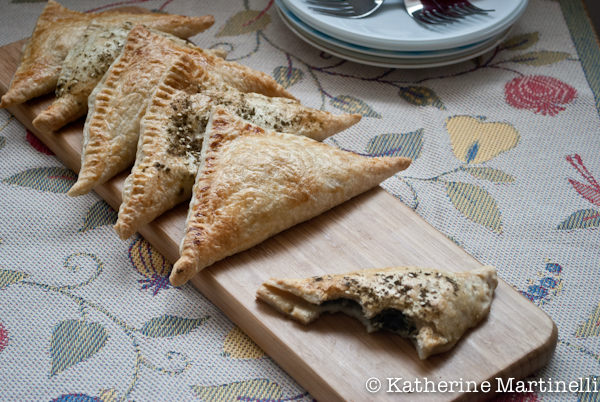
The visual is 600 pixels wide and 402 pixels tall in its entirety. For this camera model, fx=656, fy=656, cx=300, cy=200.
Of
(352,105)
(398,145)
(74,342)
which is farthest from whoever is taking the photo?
(352,105)

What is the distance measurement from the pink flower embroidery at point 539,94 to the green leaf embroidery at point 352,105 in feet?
1.73

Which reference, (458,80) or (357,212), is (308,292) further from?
(458,80)

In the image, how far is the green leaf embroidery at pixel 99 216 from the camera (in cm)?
199

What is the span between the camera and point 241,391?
62.2 inches

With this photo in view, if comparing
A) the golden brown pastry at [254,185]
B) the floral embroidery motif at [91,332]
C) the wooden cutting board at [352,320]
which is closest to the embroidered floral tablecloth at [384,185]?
the floral embroidery motif at [91,332]

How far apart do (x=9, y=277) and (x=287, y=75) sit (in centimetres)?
129

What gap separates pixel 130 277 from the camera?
6.02ft

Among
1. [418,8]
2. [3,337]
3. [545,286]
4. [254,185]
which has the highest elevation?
[418,8]

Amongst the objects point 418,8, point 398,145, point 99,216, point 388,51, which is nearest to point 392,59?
point 388,51

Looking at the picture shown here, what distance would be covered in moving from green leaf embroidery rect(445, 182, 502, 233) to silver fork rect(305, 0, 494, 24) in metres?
0.77

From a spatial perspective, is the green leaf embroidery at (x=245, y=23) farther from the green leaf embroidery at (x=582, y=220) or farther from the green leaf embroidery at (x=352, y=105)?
the green leaf embroidery at (x=582, y=220)

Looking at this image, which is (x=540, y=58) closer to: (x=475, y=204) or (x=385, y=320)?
(x=475, y=204)

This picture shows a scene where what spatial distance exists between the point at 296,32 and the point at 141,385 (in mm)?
1573

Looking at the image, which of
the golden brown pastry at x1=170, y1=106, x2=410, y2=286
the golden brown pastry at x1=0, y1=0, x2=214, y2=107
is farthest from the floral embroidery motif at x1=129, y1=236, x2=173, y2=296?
the golden brown pastry at x1=0, y1=0, x2=214, y2=107
